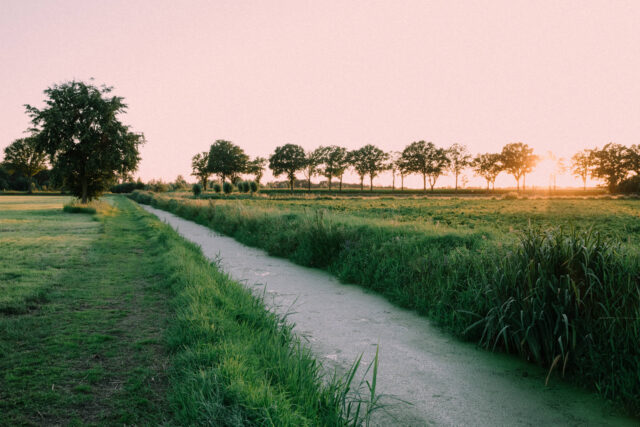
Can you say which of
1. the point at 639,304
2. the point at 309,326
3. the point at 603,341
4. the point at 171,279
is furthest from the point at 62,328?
the point at 639,304

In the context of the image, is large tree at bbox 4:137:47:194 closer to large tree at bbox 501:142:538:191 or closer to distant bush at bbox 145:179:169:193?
distant bush at bbox 145:179:169:193

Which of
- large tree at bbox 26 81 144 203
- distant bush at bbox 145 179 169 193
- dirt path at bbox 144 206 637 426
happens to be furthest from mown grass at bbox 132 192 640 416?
distant bush at bbox 145 179 169 193

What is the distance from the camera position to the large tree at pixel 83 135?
86.0ft

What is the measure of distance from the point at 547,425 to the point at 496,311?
5.80 feet

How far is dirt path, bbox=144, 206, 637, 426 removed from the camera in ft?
11.4

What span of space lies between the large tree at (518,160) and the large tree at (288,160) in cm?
5434

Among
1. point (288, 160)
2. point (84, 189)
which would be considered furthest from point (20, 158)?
point (84, 189)

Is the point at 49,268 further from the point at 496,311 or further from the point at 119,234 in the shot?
the point at 496,311

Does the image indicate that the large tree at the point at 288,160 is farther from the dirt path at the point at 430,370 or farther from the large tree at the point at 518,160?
the dirt path at the point at 430,370

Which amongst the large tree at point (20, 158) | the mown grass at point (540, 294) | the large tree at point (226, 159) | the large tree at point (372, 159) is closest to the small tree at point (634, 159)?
the large tree at point (372, 159)

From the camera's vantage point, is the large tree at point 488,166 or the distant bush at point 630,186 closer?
the distant bush at point 630,186

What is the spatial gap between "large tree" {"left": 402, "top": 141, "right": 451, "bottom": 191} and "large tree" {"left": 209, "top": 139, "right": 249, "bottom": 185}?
145 ft

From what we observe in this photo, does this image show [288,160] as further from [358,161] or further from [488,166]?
[488,166]

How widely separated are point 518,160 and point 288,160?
202ft
